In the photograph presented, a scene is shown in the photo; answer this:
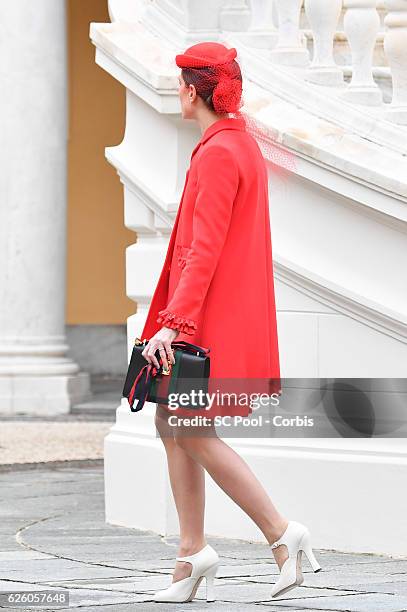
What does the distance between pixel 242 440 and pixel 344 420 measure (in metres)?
0.39

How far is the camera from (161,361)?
437 cm

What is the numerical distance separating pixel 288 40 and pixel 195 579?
2245mm

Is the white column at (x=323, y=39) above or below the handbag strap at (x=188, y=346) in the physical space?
above

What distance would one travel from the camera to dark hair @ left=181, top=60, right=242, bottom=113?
4531 millimetres

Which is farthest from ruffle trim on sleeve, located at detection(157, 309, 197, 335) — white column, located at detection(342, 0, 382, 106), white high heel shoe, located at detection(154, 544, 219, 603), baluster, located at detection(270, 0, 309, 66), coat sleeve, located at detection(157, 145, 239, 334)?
baluster, located at detection(270, 0, 309, 66)

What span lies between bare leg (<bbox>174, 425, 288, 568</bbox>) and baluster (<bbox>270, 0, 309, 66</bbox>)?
76.0 inches

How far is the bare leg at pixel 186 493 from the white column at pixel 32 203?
7.36m

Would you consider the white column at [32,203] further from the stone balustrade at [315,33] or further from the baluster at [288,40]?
the baluster at [288,40]

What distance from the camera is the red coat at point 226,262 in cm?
436

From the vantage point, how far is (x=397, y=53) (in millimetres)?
5551

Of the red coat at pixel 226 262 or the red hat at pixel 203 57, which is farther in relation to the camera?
the red hat at pixel 203 57

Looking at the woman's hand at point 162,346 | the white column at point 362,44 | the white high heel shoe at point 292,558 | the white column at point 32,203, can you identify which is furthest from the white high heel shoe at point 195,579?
the white column at point 32,203

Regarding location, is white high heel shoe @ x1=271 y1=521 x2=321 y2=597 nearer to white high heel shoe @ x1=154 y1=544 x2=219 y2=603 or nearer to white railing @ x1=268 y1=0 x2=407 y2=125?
white high heel shoe @ x1=154 y1=544 x2=219 y2=603

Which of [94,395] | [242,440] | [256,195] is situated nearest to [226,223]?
[256,195]
